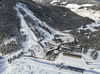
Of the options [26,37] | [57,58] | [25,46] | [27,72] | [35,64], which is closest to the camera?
[27,72]

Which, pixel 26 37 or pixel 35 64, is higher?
pixel 26 37

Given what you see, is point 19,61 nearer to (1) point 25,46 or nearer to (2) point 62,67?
(1) point 25,46

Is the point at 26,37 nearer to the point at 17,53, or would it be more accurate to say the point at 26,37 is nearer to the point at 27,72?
the point at 17,53

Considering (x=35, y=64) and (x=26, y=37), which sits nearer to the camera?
(x=35, y=64)

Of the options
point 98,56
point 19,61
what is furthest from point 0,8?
point 98,56

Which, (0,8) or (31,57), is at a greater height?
(0,8)

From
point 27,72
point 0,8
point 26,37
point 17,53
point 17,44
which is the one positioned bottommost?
point 27,72

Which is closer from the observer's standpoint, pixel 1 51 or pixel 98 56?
pixel 98 56

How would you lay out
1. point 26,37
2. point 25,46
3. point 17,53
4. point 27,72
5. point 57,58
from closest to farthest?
point 27,72, point 57,58, point 17,53, point 25,46, point 26,37

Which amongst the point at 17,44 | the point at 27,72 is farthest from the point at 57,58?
the point at 17,44
